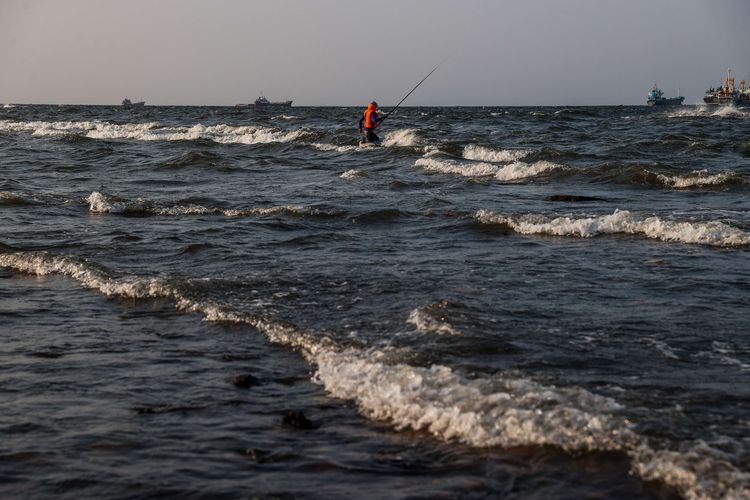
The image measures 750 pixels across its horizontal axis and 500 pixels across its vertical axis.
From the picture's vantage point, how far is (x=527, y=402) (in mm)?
4820

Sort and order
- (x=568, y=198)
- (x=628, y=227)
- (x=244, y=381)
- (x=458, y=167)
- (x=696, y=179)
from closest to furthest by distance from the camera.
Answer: (x=244, y=381) → (x=628, y=227) → (x=568, y=198) → (x=696, y=179) → (x=458, y=167)

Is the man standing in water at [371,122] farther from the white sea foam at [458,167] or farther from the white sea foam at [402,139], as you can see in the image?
the white sea foam at [458,167]

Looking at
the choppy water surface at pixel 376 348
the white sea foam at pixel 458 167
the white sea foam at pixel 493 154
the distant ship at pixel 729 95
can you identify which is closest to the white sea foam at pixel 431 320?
the choppy water surface at pixel 376 348

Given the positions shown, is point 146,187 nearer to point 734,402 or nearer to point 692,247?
point 692,247

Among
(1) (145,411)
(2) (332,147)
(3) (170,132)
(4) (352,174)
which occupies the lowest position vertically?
(1) (145,411)

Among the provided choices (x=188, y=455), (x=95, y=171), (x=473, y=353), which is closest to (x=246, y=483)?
(x=188, y=455)

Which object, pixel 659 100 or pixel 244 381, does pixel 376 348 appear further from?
pixel 659 100

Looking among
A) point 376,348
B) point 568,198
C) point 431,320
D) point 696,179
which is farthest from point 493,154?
point 376,348

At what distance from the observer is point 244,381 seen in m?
5.51

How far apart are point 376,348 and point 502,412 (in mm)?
1623

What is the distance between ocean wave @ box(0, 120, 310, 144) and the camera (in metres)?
35.9

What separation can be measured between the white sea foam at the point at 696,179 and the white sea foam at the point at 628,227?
5.61 m

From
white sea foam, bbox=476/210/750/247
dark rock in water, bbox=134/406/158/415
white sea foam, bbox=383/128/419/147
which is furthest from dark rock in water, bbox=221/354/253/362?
white sea foam, bbox=383/128/419/147

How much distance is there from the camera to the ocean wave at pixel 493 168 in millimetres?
20219
